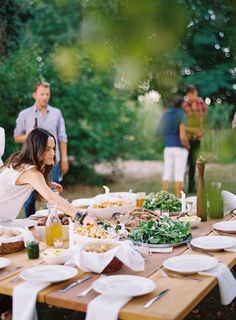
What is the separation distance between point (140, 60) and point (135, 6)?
3.2 inches

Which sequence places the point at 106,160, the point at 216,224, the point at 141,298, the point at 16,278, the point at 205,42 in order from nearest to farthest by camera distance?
1. the point at 205,42
2. the point at 141,298
3. the point at 16,278
4. the point at 216,224
5. the point at 106,160

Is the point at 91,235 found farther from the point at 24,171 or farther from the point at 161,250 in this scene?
the point at 24,171

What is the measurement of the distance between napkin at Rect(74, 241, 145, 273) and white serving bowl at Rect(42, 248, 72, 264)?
121 mm

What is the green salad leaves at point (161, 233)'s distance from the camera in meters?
2.45

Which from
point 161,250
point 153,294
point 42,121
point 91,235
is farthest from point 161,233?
point 42,121

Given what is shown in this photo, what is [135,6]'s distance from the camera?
0.79 meters

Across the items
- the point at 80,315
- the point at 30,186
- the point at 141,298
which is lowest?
the point at 80,315

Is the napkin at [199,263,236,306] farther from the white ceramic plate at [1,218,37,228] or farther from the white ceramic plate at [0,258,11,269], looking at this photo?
the white ceramic plate at [1,218,37,228]

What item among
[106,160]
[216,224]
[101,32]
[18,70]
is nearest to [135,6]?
[101,32]

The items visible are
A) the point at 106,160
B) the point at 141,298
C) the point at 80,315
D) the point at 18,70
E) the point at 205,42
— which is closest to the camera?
the point at 205,42

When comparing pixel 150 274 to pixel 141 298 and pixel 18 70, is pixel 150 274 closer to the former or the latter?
pixel 141 298

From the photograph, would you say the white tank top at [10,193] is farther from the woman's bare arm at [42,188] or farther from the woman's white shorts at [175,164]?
the woman's white shorts at [175,164]

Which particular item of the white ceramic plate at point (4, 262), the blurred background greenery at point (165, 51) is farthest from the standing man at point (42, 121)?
the blurred background greenery at point (165, 51)

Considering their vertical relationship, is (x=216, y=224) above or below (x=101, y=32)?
below
